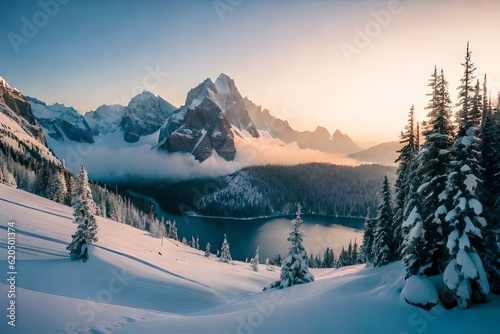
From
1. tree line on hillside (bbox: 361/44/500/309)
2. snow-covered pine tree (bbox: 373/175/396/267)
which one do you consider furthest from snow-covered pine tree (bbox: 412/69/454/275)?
snow-covered pine tree (bbox: 373/175/396/267)

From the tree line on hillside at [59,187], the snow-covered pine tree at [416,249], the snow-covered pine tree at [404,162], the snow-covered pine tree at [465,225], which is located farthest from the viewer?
the tree line on hillside at [59,187]

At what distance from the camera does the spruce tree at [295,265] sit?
31.4 meters

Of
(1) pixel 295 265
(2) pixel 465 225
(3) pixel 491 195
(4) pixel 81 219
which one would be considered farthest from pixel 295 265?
(4) pixel 81 219

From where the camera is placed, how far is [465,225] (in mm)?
14836

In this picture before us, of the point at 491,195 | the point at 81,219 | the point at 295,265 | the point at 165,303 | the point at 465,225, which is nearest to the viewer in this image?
the point at 465,225

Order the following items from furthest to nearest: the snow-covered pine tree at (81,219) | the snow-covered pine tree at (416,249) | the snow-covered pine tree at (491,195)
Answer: the snow-covered pine tree at (81,219)
the snow-covered pine tree at (416,249)
the snow-covered pine tree at (491,195)

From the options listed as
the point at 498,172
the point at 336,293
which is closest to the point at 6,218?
the point at 336,293

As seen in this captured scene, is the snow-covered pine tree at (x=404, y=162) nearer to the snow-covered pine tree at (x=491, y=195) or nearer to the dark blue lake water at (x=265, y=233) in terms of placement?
the snow-covered pine tree at (x=491, y=195)

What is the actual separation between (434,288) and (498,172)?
26.9 ft

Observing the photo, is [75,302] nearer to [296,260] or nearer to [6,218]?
[296,260]

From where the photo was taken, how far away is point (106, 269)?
3291 centimetres

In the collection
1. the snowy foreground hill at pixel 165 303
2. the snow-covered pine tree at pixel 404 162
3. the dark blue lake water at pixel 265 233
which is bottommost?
the dark blue lake water at pixel 265 233

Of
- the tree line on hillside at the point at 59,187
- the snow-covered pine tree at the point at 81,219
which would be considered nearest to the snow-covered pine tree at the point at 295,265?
the snow-covered pine tree at the point at 81,219

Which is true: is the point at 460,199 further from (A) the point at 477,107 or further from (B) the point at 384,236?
(B) the point at 384,236
